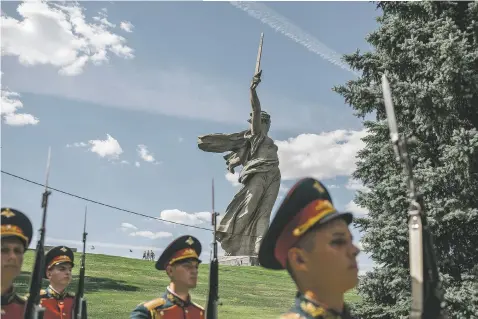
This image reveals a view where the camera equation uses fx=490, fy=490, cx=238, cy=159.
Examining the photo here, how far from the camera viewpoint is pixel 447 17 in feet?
28.9

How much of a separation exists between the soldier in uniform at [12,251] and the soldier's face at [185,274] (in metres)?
1.38

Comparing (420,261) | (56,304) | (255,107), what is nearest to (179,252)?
(56,304)

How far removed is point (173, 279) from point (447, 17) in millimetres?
6996

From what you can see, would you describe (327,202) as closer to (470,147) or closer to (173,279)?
(173,279)

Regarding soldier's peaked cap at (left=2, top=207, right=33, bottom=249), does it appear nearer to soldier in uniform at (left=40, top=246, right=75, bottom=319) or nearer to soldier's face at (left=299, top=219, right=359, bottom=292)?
soldier in uniform at (left=40, top=246, right=75, bottom=319)

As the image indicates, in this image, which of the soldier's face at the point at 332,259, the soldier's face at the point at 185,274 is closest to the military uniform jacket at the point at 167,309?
the soldier's face at the point at 185,274

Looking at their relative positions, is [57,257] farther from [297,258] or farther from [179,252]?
[297,258]

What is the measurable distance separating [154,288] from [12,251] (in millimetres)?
9438

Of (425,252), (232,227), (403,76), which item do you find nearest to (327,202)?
(425,252)

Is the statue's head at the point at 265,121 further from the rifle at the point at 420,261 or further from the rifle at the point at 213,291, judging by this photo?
the rifle at the point at 420,261

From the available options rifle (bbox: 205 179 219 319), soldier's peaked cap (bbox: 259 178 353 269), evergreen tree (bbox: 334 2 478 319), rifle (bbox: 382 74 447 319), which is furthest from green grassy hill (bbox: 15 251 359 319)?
rifle (bbox: 382 74 447 319)

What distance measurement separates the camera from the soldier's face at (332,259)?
8.48 ft

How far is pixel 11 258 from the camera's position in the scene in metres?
3.77

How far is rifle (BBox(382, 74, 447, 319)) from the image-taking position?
252 cm
